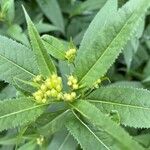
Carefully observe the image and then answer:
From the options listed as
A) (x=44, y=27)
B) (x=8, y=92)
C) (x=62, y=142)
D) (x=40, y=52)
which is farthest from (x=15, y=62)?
(x=44, y=27)

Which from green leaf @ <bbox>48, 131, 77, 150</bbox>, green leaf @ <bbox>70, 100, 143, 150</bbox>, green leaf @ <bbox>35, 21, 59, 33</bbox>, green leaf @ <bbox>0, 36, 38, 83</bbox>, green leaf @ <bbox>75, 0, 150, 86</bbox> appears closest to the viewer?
green leaf @ <bbox>70, 100, 143, 150</bbox>

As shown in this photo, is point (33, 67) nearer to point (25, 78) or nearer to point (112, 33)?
point (25, 78)

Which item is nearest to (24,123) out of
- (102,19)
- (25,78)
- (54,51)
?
(25,78)

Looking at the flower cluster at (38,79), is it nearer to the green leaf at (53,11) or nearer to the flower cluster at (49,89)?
the flower cluster at (49,89)

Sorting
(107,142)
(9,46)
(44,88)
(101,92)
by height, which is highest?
(9,46)

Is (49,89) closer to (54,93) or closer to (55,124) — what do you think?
(54,93)

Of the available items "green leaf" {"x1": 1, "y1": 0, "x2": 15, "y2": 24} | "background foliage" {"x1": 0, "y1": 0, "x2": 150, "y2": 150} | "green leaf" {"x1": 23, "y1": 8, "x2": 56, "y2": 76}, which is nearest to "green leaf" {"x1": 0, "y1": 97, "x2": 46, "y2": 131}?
"background foliage" {"x1": 0, "y1": 0, "x2": 150, "y2": 150}

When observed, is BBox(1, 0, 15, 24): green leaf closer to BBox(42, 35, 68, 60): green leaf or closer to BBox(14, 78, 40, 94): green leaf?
BBox(42, 35, 68, 60): green leaf
